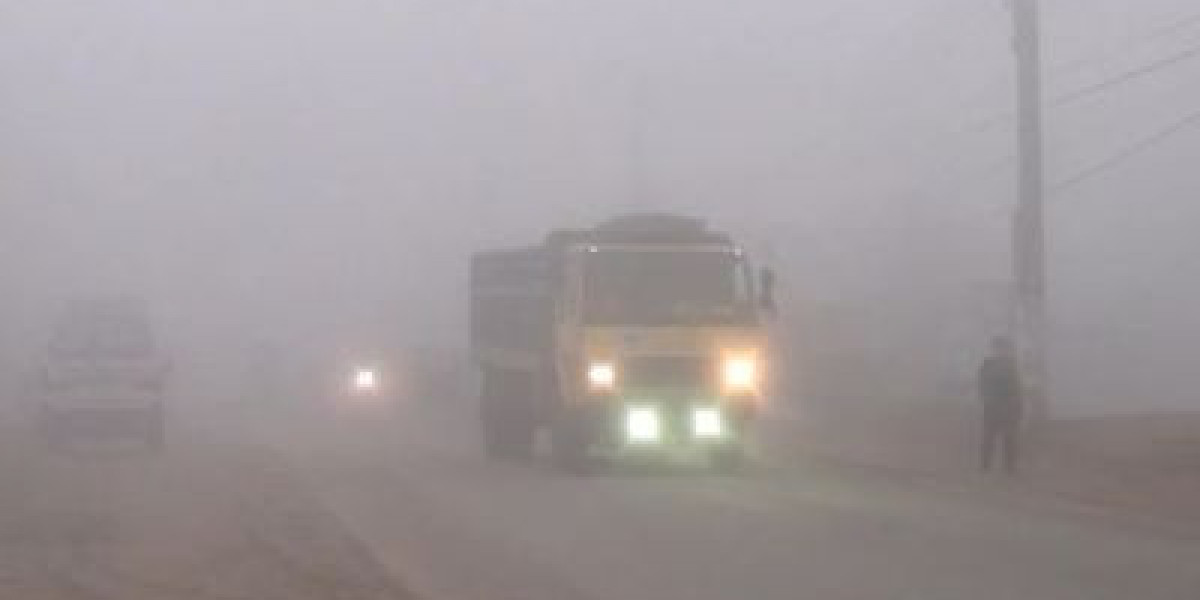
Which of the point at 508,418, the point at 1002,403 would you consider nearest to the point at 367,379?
the point at 508,418

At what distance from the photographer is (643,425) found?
113ft

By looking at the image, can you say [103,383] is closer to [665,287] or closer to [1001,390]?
[665,287]

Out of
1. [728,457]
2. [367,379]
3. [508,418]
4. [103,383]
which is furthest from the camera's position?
[367,379]

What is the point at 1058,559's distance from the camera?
68.4ft

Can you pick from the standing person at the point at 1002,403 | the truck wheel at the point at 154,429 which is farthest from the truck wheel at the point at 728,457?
the truck wheel at the point at 154,429

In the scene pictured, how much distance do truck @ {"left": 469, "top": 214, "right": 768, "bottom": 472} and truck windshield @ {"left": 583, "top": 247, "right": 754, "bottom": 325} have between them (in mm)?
14

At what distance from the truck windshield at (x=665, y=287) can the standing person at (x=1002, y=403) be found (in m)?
3.33

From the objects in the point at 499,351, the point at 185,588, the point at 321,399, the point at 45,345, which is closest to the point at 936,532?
the point at 185,588

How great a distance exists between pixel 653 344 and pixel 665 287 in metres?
0.86

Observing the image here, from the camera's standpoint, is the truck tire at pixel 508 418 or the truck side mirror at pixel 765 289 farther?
the truck tire at pixel 508 418

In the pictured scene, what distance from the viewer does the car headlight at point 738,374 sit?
34.5 m

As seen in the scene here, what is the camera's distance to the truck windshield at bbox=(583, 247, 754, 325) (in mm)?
34531

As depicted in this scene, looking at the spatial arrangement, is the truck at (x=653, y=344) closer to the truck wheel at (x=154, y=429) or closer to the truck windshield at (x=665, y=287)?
the truck windshield at (x=665, y=287)

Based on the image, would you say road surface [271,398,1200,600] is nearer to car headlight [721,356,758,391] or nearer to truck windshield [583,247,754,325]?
car headlight [721,356,758,391]
